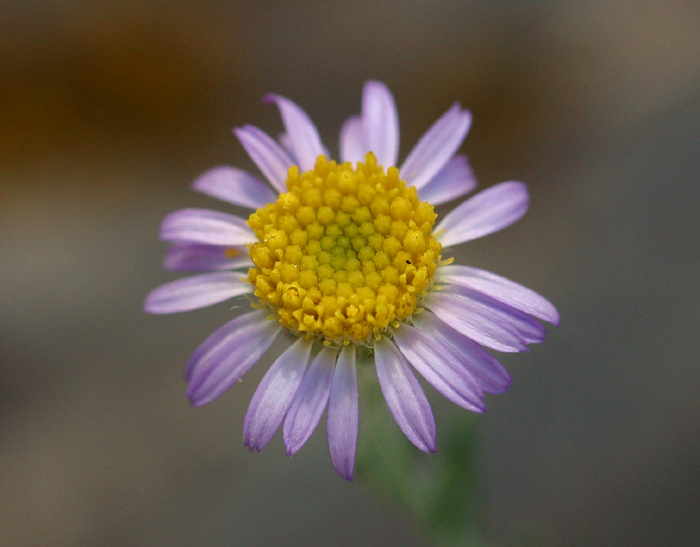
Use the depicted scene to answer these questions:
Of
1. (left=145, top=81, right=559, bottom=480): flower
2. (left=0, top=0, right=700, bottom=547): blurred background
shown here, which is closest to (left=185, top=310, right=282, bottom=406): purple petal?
(left=145, top=81, right=559, bottom=480): flower

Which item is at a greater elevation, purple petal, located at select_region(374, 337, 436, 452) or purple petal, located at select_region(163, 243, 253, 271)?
purple petal, located at select_region(163, 243, 253, 271)

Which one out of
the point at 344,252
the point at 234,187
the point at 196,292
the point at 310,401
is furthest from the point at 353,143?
the point at 310,401

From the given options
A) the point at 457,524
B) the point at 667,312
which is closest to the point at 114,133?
the point at 457,524

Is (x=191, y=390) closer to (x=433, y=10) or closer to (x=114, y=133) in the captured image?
(x=114, y=133)

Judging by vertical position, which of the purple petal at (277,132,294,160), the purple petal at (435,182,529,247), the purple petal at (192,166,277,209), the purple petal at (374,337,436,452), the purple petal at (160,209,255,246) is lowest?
the purple petal at (374,337,436,452)

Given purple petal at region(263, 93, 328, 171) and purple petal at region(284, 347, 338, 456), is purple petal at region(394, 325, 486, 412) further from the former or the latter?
purple petal at region(263, 93, 328, 171)

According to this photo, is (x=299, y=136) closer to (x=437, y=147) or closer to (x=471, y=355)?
(x=437, y=147)

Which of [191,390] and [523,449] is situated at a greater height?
[191,390]
